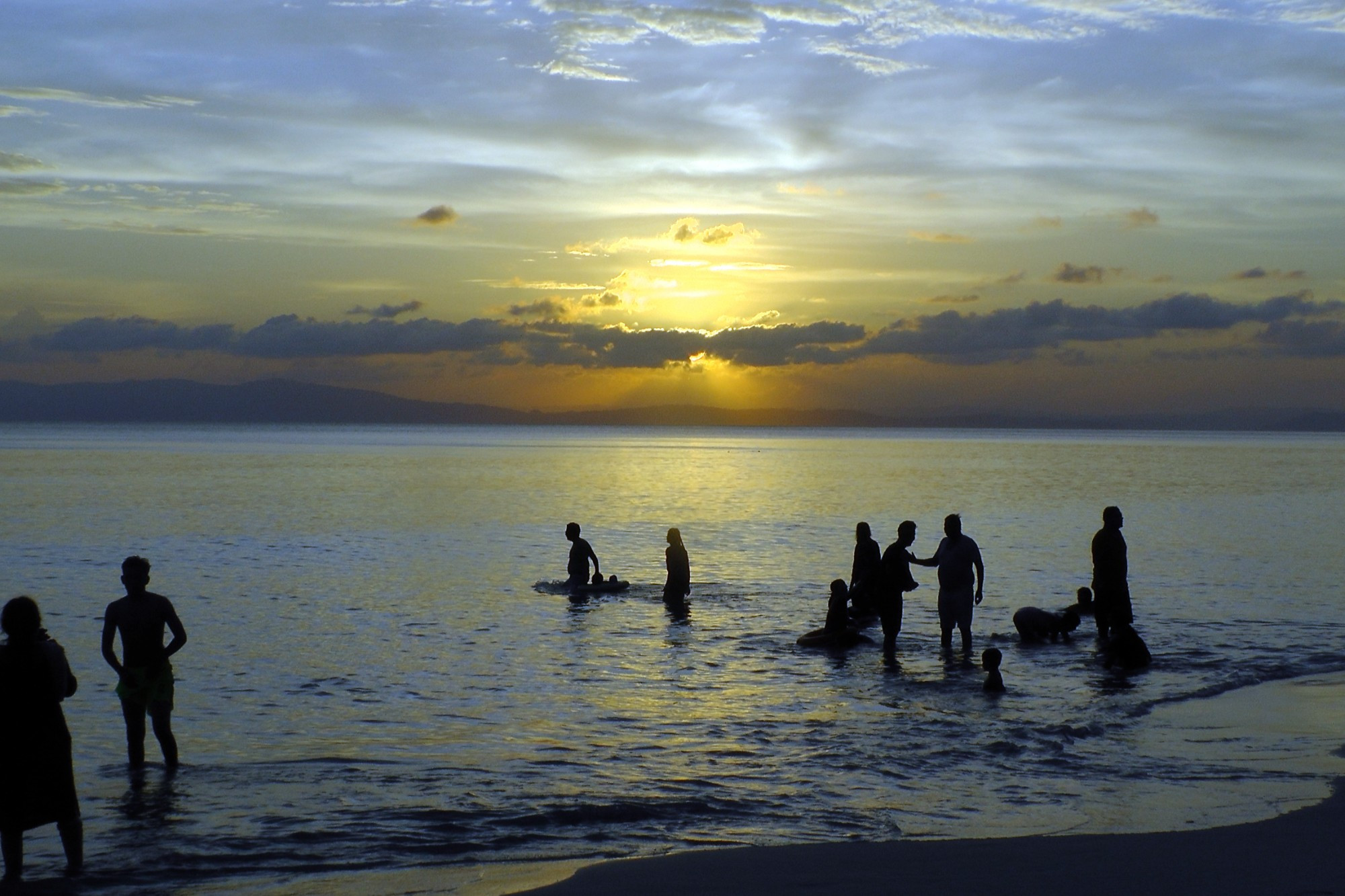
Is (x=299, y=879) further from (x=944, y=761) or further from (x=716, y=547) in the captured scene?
(x=716, y=547)

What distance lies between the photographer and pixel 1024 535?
3925 cm

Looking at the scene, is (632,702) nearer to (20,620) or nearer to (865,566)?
(865,566)

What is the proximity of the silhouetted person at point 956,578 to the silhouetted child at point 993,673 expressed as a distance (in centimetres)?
163

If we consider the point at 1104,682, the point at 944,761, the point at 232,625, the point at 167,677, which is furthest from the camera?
the point at 232,625

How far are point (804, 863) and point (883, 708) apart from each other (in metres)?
5.66

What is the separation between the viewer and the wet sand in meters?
7.46

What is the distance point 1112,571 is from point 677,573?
321 inches

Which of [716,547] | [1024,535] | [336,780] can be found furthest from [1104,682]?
[1024,535]

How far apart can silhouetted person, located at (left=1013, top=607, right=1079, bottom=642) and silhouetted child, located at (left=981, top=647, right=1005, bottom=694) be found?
400cm

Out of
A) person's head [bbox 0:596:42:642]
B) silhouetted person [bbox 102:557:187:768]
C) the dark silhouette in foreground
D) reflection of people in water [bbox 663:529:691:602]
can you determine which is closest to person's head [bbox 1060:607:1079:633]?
the dark silhouette in foreground

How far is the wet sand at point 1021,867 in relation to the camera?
7461 mm

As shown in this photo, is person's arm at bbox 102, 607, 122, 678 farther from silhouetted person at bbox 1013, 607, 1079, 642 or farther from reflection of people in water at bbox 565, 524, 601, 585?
reflection of people in water at bbox 565, 524, 601, 585

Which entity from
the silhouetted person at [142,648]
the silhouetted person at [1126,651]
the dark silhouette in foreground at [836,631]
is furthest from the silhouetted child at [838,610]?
the silhouetted person at [142,648]

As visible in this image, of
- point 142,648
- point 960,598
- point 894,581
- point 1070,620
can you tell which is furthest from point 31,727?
point 1070,620
